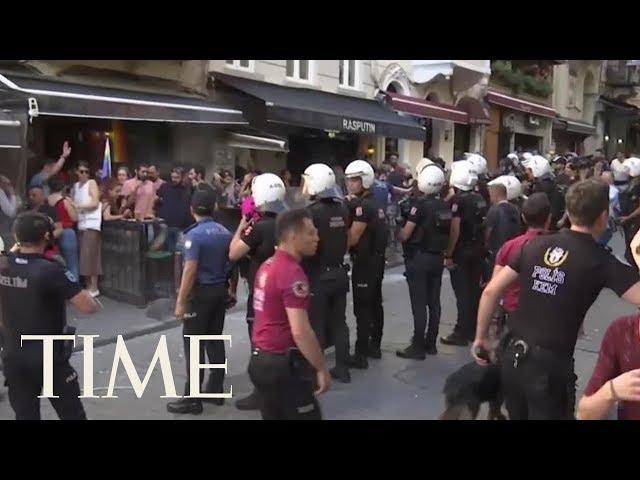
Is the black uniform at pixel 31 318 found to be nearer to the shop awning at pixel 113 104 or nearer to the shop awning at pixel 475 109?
the shop awning at pixel 113 104

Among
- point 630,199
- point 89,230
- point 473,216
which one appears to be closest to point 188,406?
point 473,216

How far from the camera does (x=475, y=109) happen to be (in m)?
12.2

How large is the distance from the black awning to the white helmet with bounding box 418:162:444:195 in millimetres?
2829

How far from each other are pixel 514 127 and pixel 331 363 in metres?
7.54

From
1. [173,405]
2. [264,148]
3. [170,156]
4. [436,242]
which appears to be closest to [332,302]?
[436,242]

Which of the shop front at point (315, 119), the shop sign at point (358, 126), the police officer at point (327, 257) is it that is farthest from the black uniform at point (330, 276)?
the shop sign at point (358, 126)

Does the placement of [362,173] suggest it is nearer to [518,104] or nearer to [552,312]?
[552,312]

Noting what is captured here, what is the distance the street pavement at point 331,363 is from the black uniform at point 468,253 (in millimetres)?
257

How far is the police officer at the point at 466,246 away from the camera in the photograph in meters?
6.50

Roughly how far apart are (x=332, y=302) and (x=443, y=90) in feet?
29.5

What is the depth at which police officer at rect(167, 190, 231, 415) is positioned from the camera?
188 inches

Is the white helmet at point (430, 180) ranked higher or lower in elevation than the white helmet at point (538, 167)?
lower

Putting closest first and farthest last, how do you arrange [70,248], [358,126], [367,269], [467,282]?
[367,269]
[467,282]
[70,248]
[358,126]

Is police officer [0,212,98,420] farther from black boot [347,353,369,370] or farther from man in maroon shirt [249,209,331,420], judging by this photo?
black boot [347,353,369,370]
